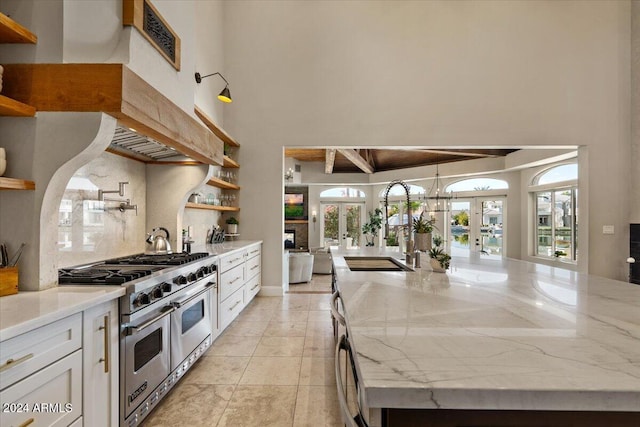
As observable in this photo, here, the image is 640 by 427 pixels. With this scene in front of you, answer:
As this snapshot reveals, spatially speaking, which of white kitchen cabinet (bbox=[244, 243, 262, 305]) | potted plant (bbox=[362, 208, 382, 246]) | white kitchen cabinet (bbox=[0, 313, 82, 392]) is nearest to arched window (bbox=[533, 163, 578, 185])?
potted plant (bbox=[362, 208, 382, 246])

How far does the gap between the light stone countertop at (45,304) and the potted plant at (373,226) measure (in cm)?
932

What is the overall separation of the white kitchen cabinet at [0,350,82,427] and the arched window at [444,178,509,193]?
29.0ft

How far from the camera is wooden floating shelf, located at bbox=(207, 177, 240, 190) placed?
438 cm

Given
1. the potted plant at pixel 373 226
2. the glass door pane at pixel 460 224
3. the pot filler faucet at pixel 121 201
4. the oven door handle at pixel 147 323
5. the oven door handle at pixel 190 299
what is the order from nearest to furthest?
the oven door handle at pixel 147 323, the oven door handle at pixel 190 299, the pot filler faucet at pixel 121 201, the glass door pane at pixel 460 224, the potted plant at pixel 373 226

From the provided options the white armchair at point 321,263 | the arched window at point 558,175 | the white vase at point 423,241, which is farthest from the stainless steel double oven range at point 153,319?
the arched window at point 558,175

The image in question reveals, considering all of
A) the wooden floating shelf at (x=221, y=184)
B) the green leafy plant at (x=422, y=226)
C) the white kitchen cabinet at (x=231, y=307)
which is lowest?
the white kitchen cabinet at (x=231, y=307)

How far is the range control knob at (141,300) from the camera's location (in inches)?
72.1

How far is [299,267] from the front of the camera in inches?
261

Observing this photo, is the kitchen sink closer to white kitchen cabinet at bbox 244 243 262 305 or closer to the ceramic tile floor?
the ceramic tile floor

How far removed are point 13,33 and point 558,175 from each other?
8.27 m

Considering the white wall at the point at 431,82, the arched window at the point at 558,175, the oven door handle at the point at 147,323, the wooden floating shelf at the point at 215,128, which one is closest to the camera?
the oven door handle at the point at 147,323

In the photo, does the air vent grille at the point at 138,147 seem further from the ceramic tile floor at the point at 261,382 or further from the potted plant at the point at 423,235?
the potted plant at the point at 423,235

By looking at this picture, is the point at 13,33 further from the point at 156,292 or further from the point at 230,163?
the point at 230,163

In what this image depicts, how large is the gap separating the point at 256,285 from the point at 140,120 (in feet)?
11.6
